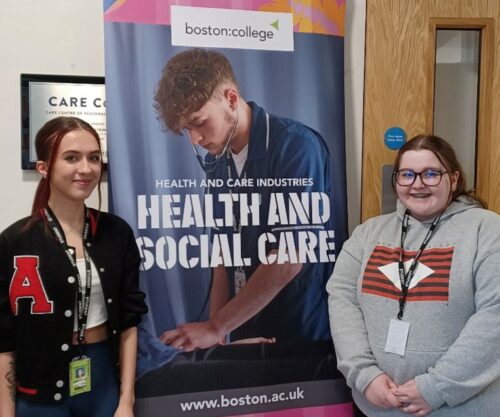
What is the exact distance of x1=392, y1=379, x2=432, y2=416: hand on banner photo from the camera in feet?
4.45

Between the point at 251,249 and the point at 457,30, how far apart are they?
1225 mm

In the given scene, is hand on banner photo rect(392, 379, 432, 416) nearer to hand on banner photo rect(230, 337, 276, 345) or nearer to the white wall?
hand on banner photo rect(230, 337, 276, 345)

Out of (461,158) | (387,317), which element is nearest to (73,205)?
(387,317)

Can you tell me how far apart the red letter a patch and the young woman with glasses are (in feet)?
2.90

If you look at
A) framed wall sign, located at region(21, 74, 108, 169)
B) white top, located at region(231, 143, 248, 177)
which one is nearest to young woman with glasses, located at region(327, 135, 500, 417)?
white top, located at region(231, 143, 248, 177)

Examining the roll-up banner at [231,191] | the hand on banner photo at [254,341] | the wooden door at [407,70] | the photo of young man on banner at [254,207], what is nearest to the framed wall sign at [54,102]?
the roll-up banner at [231,191]

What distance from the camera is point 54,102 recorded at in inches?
66.5

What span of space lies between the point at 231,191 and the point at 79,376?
0.76 meters

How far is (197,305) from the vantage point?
5.53 ft

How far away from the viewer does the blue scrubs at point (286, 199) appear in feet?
5.62

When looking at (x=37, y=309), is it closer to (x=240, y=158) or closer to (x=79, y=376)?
(x=79, y=376)

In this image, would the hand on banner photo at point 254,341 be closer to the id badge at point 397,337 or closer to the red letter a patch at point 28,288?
the id badge at point 397,337

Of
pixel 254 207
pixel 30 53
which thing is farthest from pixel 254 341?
pixel 30 53

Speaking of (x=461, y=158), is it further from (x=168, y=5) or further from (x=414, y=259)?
(x=168, y=5)
